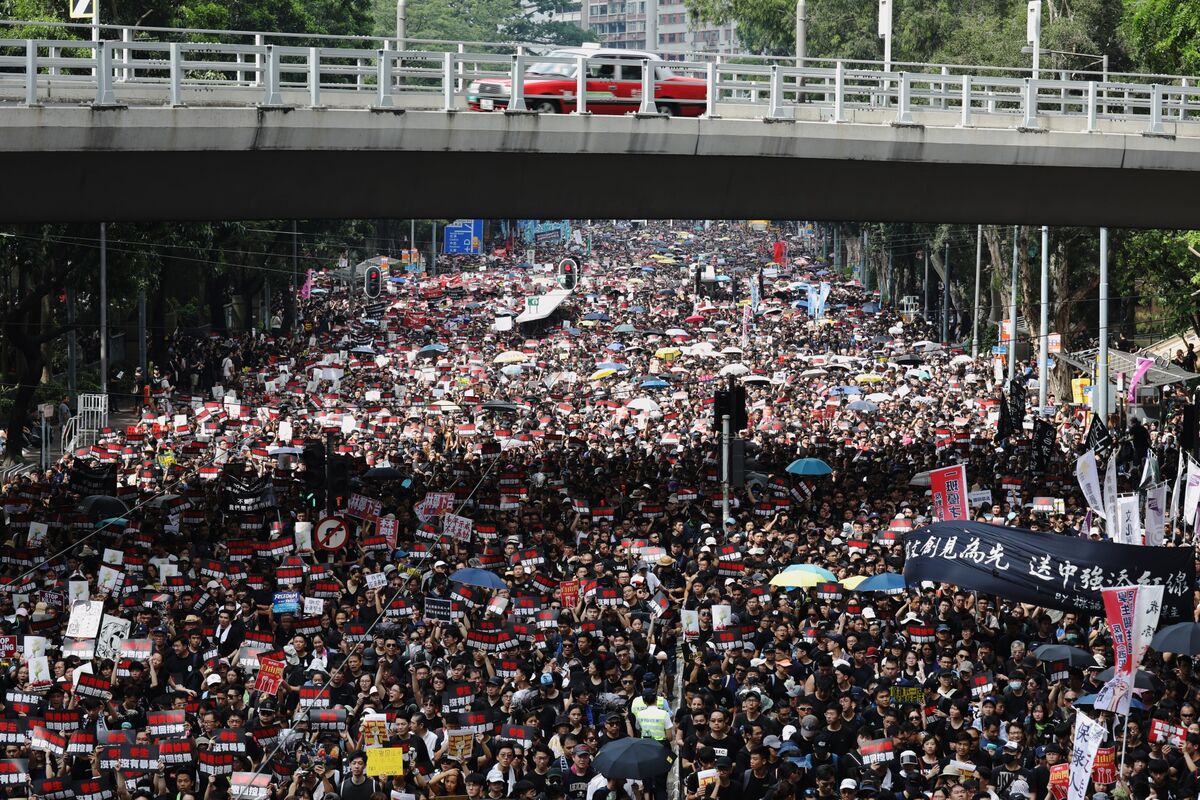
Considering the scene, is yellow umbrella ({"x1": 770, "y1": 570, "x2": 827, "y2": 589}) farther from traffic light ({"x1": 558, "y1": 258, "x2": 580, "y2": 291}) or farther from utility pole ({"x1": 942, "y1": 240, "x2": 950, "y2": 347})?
traffic light ({"x1": 558, "y1": 258, "x2": 580, "y2": 291})

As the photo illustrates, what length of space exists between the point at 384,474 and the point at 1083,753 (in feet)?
54.1

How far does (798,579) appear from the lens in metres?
18.7

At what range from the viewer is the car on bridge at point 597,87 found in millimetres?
25938

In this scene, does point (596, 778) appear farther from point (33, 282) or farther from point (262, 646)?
point (33, 282)

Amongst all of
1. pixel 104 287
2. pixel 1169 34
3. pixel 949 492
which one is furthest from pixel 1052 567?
pixel 104 287

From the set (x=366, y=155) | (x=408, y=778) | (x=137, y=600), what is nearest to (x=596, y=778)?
(x=408, y=778)

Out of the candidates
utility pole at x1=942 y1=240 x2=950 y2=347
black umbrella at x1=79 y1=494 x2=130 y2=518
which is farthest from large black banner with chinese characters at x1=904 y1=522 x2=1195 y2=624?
utility pole at x1=942 y1=240 x2=950 y2=347

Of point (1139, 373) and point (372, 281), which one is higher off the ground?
point (1139, 373)

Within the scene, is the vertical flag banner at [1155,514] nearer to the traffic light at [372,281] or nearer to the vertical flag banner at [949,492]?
the vertical flag banner at [949,492]

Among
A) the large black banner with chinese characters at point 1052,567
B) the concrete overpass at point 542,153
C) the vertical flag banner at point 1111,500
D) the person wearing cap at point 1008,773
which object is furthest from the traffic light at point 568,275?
the person wearing cap at point 1008,773

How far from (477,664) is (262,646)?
1974mm

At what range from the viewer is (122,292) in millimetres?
41562

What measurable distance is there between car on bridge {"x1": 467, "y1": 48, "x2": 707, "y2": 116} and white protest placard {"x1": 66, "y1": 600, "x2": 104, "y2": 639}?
10.8 m

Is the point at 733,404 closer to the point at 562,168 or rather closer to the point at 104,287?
the point at 562,168
